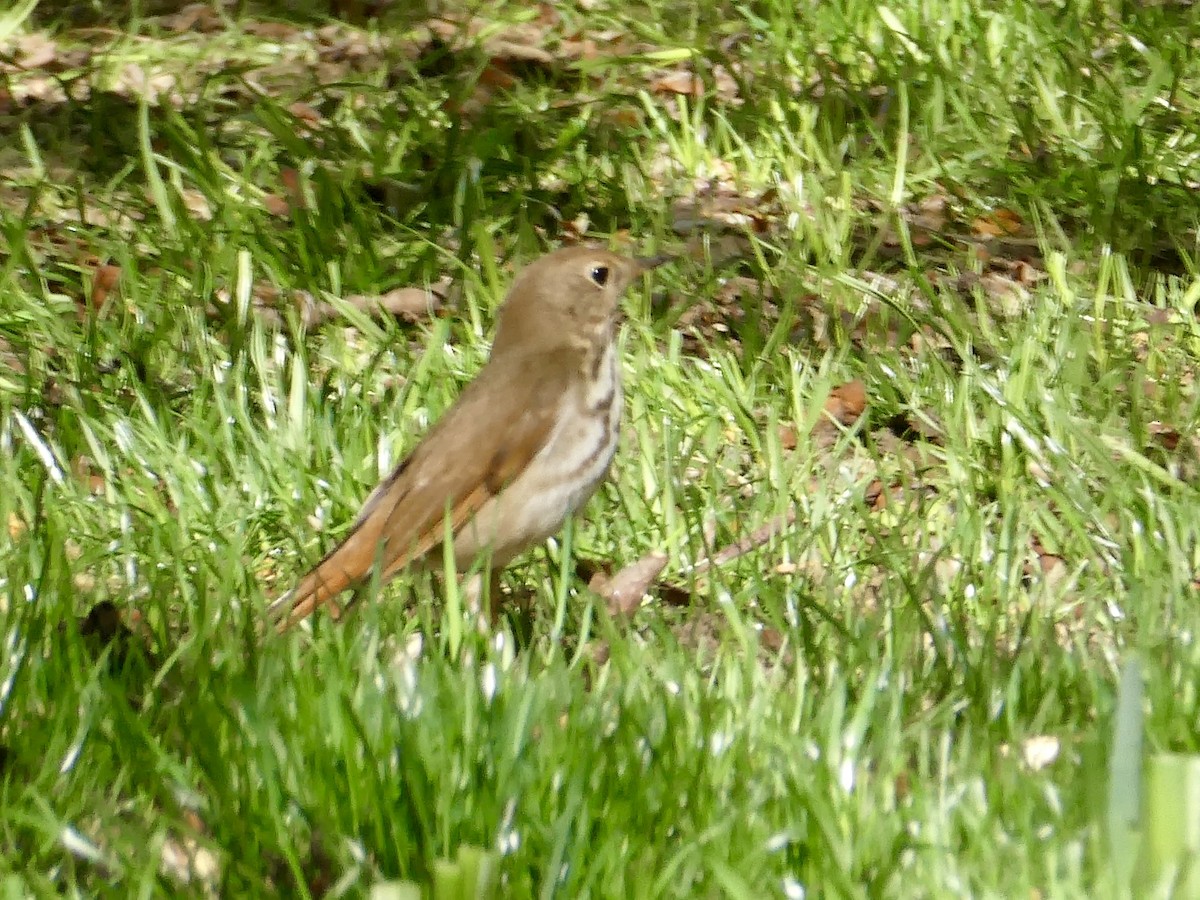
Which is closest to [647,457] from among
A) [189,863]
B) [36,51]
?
[189,863]

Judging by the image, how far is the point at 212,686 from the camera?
2.50 m

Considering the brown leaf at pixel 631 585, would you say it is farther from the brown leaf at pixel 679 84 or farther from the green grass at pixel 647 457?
the brown leaf at pixel 679 84

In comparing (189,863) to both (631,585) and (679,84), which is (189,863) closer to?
(631,585)

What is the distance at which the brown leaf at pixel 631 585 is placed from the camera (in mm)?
3182

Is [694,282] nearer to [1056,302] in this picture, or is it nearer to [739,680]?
[1056,302]

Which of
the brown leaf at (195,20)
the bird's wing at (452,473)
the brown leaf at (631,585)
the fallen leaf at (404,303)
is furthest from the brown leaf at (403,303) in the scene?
the brown leaf at (195,20)

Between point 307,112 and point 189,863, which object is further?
point 307,112

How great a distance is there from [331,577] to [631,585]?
1.72ft

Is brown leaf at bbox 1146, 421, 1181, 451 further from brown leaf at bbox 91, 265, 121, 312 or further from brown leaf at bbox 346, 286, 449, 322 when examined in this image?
brown leaf at bbox 91, 265, 121, 312

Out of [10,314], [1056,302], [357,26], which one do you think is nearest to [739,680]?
[1056,302]

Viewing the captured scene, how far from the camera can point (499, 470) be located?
3404 mm

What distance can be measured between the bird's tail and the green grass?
0.30ft

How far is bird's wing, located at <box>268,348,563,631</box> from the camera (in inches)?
127

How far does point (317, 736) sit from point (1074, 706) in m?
1.09
